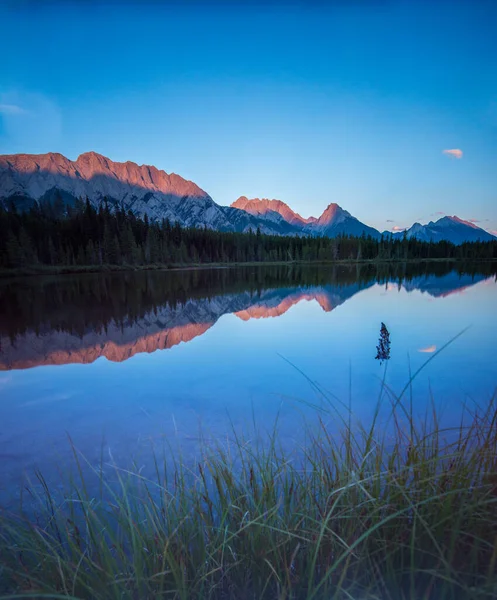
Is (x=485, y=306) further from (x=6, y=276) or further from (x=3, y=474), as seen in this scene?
(x=6, y=276)

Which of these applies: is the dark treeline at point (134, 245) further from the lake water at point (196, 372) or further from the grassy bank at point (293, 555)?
the grassy bank at point (293, 555)

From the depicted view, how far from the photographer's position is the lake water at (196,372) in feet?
17.3

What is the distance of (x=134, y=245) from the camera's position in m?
78.0

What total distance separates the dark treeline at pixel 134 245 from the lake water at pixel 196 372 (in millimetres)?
59694

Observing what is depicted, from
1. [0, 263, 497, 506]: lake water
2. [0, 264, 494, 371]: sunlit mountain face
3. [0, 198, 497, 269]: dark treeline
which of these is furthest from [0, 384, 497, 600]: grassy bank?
[0, 198, 497, 269]: dark treeline

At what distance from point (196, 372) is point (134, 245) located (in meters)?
75.8

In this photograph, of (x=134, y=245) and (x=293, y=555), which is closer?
(x=293, y=555)

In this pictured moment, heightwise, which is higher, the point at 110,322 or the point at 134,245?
the point at 134,245

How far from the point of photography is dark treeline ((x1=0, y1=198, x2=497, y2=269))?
231 ft

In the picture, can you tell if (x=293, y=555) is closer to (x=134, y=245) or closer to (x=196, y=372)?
(x=196, y=372)

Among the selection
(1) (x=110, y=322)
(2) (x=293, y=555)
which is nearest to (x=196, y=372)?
(2) (x=293, y=555)

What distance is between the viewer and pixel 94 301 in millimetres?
22156

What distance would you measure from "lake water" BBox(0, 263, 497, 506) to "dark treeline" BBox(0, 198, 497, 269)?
196 ft

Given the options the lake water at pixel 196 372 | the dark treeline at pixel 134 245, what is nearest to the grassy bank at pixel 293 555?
the lake water at pixel 196 372
